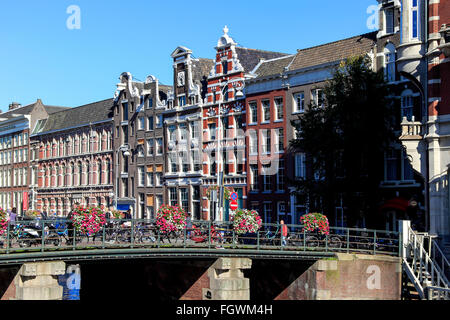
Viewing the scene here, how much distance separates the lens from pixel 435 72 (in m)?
36.8

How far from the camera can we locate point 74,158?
85562 mm

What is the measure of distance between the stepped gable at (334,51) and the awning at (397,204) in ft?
32.4

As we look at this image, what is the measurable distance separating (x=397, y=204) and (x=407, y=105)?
5.96 m

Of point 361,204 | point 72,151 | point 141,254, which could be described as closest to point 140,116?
point 72,151

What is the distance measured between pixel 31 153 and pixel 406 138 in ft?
218

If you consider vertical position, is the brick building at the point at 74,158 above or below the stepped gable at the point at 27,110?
below

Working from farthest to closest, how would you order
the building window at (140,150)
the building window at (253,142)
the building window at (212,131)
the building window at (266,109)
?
the building window at (140,150) < the building window at (212,131) < the building window at (253,142) < the building window at (266,109)

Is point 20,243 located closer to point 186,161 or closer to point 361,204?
point 361,204

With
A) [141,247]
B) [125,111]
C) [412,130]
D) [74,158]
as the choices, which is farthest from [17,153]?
[141,247]

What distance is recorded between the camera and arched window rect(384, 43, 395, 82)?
46656mm

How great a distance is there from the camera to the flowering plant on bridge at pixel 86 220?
2905cm

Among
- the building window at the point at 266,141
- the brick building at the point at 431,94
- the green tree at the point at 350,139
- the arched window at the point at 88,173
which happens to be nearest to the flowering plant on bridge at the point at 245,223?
the brick building at the point at 431,94

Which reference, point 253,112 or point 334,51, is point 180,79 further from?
point 334,51

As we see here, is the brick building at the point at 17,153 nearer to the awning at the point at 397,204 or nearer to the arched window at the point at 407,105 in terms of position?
the awning at the point at 397,204
